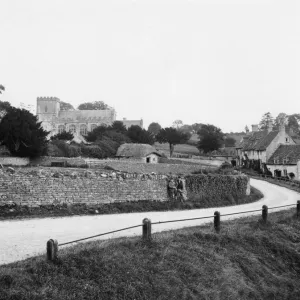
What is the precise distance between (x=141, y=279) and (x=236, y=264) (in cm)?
412

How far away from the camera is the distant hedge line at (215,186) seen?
896 inches

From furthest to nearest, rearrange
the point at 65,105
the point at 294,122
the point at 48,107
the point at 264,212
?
the point at 65,105 → the point at 48,107 → the point at 294,122 → the point at 264,212

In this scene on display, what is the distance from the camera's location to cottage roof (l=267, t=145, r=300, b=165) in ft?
177

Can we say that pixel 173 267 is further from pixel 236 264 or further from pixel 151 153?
pixel 151 153

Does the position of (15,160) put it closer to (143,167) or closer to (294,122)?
(143,167)

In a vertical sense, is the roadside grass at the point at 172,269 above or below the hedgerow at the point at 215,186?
below

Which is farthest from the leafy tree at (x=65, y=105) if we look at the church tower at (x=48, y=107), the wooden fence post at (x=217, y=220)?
the wooden fence post at (x=217, y=220)

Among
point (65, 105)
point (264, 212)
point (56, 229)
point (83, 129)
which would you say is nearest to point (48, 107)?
point (83, 129)

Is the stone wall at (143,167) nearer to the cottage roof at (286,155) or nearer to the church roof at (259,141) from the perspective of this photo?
the cottage roof at (286,155)

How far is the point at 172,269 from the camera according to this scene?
35.3ft

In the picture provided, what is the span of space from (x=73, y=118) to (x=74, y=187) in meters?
95.3

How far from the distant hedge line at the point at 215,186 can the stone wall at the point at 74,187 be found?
2.33 metres

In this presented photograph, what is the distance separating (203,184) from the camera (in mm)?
23484

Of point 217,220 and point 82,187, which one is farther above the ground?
point 82,187
